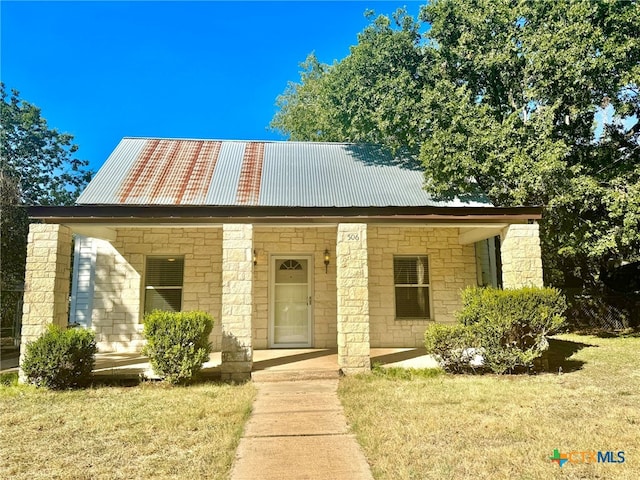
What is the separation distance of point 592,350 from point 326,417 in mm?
7693

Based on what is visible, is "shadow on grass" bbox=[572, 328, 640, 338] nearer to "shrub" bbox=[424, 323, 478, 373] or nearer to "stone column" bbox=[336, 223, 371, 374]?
"shrub" bbox=[424, 323, 478, 373]

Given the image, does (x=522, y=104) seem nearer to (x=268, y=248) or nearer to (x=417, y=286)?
(x=417, y=286)

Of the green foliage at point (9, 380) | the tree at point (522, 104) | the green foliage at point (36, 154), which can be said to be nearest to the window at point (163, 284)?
the green foliage at point (9, 380)

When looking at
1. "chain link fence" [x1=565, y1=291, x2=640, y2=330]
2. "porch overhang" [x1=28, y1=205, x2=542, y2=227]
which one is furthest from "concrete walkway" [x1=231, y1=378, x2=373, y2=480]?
"chain link fence" [x1=565, y1=291, x2=640, y2=330]

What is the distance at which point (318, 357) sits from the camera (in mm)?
8180

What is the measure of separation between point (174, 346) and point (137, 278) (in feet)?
11.6

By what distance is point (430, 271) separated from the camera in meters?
9.85

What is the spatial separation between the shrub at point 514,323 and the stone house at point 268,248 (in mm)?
799

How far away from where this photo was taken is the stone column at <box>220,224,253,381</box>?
686 centimetres

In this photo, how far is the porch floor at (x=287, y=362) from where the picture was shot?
6918 millimetres

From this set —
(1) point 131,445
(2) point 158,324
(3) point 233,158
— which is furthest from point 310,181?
(1) point 131,445

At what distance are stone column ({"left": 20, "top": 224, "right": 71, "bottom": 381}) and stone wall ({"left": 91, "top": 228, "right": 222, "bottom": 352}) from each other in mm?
1940

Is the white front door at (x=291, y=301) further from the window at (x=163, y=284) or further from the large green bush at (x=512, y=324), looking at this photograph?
the large green bush at (x=512, y=324)

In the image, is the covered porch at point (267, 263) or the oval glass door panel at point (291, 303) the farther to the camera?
the oval glass door panel at point (291, 303)
